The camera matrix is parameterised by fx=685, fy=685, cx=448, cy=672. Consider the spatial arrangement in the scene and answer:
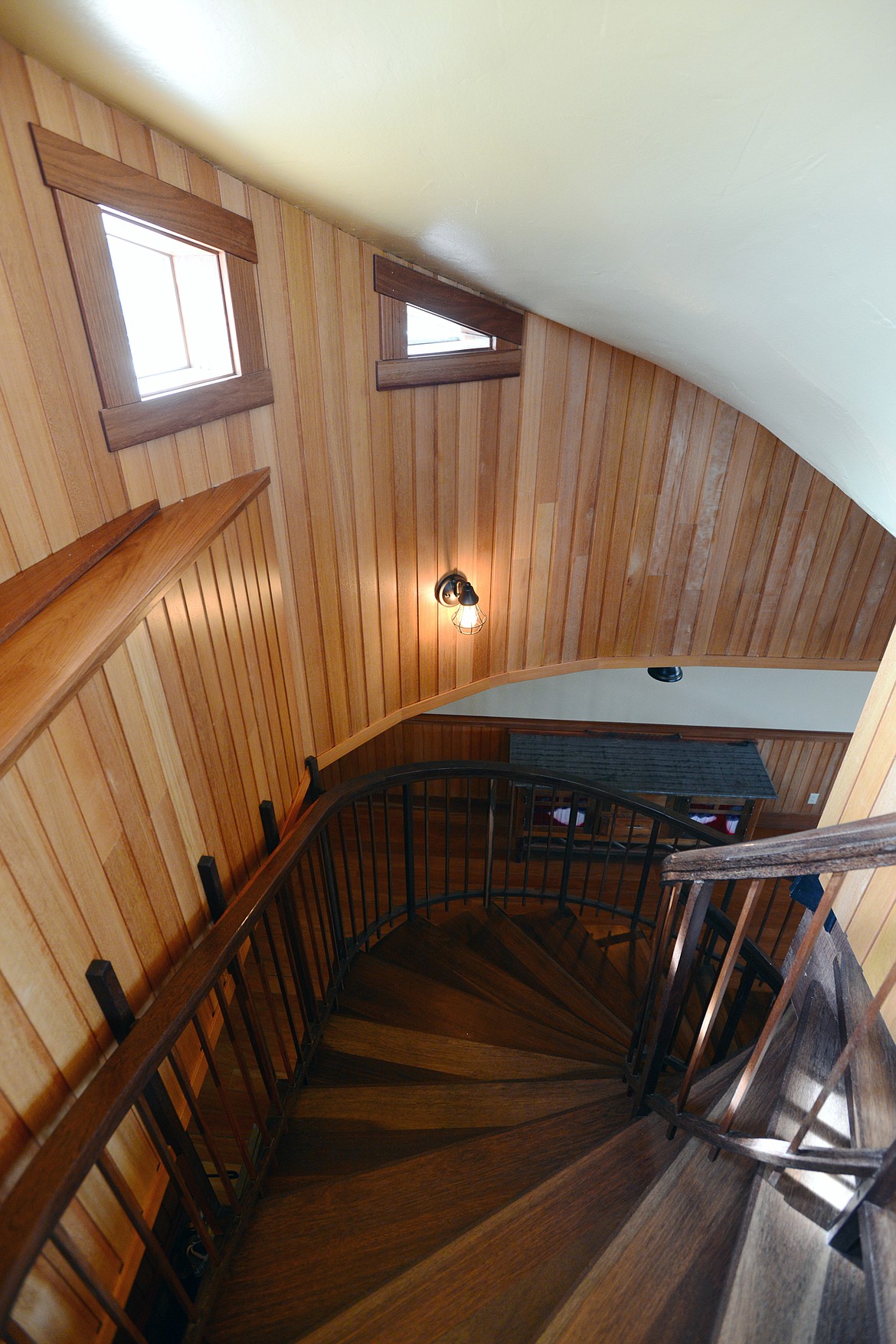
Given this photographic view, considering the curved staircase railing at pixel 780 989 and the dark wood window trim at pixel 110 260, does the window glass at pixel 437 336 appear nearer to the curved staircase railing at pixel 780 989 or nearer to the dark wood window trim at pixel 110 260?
the dark wood window trim at pixel 110 260

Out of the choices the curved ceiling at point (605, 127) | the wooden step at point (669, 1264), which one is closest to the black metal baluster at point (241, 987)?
the wooden step at point (669, 1264)

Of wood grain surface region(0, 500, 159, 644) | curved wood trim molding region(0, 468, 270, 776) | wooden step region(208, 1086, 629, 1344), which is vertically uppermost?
wood grain surface region(0, 500, 159, 644)

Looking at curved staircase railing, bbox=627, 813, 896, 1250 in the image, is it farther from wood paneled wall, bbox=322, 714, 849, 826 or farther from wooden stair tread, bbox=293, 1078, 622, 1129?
wood paneled wall, bbox=322, 714, 849, 826

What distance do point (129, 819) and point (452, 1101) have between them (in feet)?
4.47

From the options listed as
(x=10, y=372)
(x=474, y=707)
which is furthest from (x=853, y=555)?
(x=10, y=372)

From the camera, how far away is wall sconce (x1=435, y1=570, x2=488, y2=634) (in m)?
3.79

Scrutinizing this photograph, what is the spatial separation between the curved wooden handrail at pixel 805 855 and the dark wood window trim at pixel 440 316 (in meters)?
2.53

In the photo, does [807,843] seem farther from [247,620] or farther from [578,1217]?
[247,620]

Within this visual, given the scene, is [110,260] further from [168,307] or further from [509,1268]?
[509,1268]

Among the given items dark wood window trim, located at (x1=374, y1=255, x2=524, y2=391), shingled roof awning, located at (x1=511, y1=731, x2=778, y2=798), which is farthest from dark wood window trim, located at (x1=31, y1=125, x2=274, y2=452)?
shingled roof awning, located at (x1=511, y1=731, x2=778, y2=798)

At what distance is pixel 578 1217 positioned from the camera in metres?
1.68

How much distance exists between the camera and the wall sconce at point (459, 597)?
3.79 meters

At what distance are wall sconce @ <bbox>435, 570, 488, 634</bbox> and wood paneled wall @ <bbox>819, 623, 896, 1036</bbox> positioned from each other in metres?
2.14

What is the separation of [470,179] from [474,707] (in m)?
4.35
